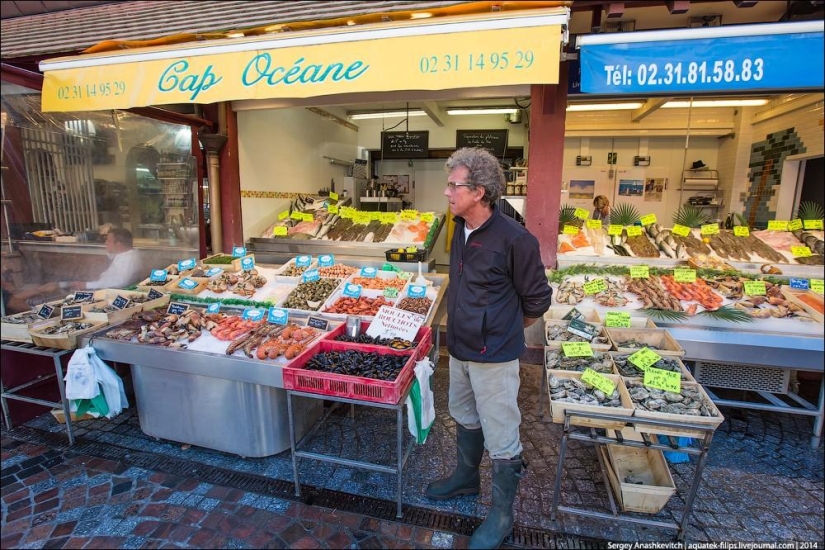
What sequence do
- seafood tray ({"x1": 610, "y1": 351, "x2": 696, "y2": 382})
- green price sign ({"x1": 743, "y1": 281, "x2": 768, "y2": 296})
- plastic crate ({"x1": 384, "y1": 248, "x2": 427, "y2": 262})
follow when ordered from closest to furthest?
seafood tray ({"x1": 610, "y1": 351, "x2": 696, "y2": 382}), green price sign ({"x1": 743, "y1": 281, "x2": 768, "y2": 296}), plastic crate ({"x1": 384, "y1": 248, "x2": 427, "y2": 262})

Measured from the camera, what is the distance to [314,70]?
10.2 feet

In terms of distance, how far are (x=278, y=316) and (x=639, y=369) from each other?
3092mm

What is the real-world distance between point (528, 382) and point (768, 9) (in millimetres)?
4539

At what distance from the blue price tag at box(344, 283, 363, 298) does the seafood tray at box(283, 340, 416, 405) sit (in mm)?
1347

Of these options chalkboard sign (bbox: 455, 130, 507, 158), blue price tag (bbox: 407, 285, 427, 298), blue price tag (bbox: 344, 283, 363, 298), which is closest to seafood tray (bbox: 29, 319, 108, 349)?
blue price tag (bbox: 344, 283, 363, 298)

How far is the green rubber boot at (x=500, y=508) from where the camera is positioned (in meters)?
2.45

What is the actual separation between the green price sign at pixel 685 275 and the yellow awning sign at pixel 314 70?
8.39 feet

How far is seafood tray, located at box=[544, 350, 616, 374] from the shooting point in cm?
304

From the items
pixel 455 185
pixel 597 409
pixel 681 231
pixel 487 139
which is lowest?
pixel 597 409

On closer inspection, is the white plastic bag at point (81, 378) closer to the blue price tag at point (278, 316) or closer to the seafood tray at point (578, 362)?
the blue price tag at point (278, 316)

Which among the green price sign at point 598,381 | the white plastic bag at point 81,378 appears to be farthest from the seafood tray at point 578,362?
the white plastic bag at point 81,378

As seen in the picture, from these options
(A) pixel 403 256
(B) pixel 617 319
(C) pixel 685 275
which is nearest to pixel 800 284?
(C) pixel 685 275

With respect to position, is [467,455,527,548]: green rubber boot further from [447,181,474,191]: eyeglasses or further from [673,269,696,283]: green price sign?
[673,269,696,283]: green price sign

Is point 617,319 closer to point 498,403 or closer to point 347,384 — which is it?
point 498,403
